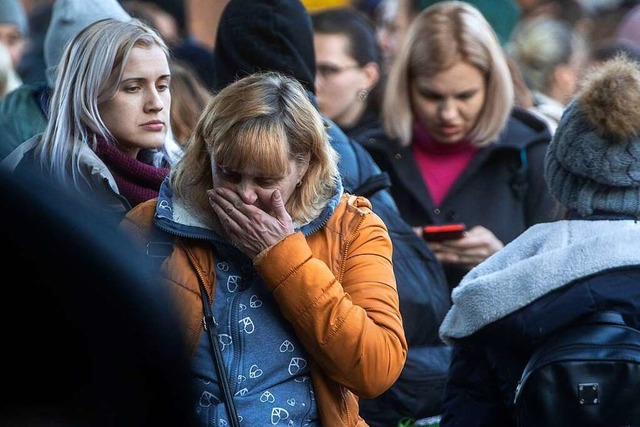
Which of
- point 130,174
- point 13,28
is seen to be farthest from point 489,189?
point 13,28

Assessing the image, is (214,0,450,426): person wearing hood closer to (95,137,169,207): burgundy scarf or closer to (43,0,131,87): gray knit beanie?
(43,0,131,87): gray knit beanie

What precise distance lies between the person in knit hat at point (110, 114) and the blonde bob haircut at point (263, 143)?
314 mm

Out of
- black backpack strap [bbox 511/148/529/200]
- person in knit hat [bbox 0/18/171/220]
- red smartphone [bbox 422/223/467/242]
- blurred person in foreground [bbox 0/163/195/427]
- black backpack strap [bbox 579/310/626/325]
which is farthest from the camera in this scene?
black backpack strap [bbox 511/148/529/200]

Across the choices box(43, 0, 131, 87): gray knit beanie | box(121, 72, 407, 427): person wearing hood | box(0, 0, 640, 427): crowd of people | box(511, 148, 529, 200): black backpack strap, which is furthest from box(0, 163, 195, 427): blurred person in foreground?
box(511, 148, 529, 200): black backpack strap

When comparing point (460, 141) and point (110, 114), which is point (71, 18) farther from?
point (460, 141)

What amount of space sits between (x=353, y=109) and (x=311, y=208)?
321 centimetres

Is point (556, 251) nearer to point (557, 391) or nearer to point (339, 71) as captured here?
point (557, 391)

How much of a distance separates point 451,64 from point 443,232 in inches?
30.4

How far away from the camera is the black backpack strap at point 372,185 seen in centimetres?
418

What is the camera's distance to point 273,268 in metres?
2.91

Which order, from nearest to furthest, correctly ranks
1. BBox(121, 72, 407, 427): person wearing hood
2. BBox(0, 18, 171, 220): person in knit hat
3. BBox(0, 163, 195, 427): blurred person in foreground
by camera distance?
BBox(0, 163, 195, 427): blurred person in foreground < BBox(121, 72, 407, 427): person wearing hood < BBox(0, 18, 171, 220): person in knit hat

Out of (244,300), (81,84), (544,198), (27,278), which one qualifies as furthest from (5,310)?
(544,198)

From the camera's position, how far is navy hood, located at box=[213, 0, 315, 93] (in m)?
4.38

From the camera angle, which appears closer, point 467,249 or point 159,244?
point 159,244
